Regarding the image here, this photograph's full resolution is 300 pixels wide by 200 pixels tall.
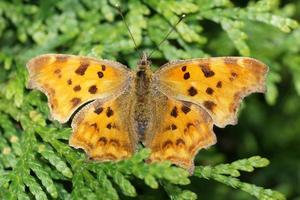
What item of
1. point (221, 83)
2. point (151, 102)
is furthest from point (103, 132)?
point (221, 83)

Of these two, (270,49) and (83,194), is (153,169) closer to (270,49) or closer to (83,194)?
(83,194)

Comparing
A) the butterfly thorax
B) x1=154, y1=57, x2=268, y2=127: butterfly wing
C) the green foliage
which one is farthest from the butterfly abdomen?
the green foliage

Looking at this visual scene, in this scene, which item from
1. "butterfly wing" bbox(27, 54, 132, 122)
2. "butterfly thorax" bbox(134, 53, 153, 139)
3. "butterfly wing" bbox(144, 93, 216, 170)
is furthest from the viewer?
"butterfly thorax" bbox(134, 53, 153, 139)

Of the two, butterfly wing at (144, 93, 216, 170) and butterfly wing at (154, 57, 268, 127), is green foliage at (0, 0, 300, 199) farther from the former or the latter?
butterfly wing at (154, 57, 268, 127)

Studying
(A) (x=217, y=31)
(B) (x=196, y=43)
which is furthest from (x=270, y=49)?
(B) (x=196, y=43)

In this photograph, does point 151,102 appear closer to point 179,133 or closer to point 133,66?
point 179,133

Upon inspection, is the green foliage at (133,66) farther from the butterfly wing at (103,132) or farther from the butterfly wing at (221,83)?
the butterfly wing at (221,83)
